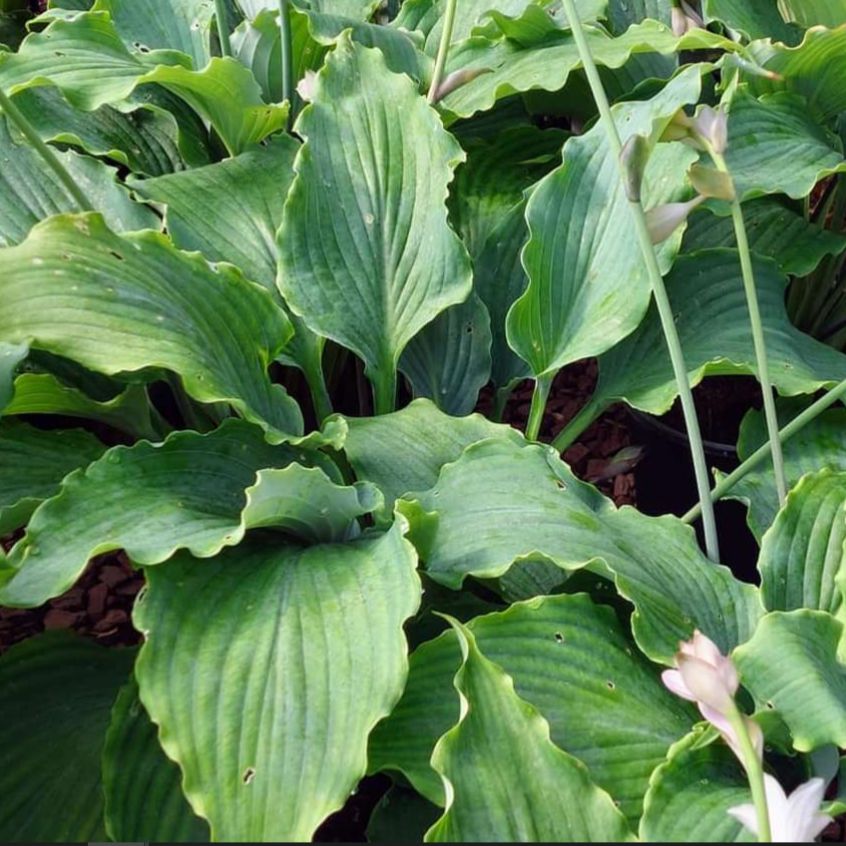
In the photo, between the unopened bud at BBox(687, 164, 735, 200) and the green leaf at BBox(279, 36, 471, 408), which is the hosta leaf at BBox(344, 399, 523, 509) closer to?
the green leaf at BBox(279, 36, 471, 408)

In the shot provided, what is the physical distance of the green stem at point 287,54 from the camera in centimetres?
134

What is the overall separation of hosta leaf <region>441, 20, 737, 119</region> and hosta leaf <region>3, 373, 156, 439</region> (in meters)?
0.55

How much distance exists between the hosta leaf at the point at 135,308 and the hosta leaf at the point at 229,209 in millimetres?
160

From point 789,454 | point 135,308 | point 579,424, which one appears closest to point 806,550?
point 789,454

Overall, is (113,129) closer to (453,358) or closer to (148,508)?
(453,358)

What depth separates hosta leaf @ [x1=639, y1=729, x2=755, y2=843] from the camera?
→ 0.81 m

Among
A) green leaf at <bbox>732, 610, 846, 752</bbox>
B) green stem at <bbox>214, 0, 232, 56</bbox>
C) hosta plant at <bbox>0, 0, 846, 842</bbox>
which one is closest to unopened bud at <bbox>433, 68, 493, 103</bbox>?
hosta plant at <bbox>0, 0, 846, 842</bbox>

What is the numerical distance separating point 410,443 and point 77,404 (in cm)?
34

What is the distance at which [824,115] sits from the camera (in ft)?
4.96

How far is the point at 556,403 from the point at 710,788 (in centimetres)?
99

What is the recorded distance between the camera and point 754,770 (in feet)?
1.93

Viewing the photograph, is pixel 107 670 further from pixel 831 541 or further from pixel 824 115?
pixel 824 115

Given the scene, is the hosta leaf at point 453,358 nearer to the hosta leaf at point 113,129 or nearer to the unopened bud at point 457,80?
the unopened bud at point 457,80

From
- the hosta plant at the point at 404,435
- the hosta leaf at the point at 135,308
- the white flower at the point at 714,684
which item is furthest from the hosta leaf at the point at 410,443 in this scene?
the white flower at the point at 714,684
